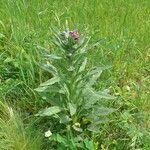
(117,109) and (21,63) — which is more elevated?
(21,63)

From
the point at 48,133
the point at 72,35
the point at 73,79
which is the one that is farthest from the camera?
the point at 48,133

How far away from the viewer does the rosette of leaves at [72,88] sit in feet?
9.30

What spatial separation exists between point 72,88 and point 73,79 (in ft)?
0.23

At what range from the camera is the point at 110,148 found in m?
3.12

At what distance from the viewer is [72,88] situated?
9.68 feet

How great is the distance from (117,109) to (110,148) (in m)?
0.29

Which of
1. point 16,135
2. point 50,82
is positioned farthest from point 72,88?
point 16,135

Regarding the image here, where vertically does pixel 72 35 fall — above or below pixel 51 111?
above

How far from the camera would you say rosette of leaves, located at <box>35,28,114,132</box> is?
284cm

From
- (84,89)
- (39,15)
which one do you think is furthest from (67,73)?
(39,15)

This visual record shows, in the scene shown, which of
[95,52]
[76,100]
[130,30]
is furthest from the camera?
[130,30]

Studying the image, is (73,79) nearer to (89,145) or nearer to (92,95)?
(92,95)

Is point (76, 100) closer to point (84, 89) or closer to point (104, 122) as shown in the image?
point (84, 89)

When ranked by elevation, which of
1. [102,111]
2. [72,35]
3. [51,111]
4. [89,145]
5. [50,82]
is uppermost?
[72,35]
